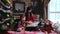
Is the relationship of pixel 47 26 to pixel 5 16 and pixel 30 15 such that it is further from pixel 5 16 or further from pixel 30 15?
pixel 5 16

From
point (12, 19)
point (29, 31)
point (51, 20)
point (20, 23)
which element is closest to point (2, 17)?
point (12, 19)

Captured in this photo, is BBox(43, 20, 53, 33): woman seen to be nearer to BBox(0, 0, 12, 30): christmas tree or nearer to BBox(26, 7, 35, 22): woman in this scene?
BBox(26, 7, 35, 22): woman

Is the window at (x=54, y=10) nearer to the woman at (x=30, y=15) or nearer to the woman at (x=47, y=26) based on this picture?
the woman at (x=47, y=26)

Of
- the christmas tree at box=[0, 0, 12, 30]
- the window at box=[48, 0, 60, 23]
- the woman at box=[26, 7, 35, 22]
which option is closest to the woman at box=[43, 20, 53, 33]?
the window at box=[48, 0, 60, 23]

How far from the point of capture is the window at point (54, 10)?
196 centimetres

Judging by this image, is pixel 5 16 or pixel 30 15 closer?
pixel 5 16

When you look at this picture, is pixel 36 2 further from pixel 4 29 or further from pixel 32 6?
pixel 4 29

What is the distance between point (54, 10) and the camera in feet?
6.56

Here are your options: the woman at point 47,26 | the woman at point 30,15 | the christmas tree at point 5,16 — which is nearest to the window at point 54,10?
the woman at point 47,26

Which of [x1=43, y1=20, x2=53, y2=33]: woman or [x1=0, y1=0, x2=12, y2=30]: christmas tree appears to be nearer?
[x1=0, y1=0, x2=12, y2=30]: christmas tree

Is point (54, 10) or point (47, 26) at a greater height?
point (54, 10)

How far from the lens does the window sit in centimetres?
196

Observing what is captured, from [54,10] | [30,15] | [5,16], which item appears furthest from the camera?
[54,10]

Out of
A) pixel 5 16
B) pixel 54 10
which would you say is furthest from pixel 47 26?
pixel 5 16
